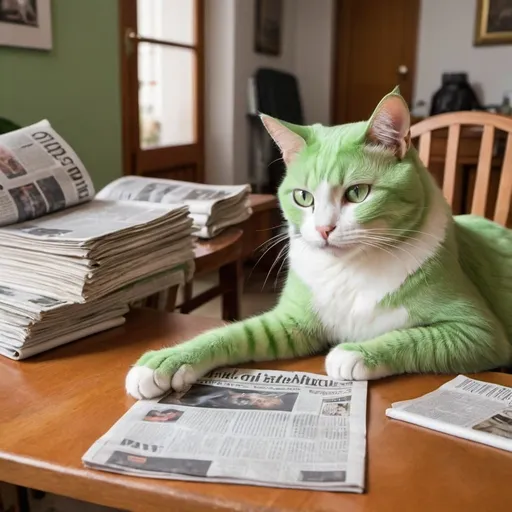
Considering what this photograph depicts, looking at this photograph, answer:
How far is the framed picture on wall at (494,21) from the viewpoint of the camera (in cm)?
410

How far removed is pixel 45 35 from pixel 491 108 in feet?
9.62

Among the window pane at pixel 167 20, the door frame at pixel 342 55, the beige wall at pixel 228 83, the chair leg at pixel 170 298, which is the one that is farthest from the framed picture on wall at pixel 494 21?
the chair leg at pixel 170 298

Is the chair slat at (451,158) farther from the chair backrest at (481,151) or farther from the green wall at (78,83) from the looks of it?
the green wall at (78,83)

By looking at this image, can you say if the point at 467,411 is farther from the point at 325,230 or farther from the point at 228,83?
the point at 228,83

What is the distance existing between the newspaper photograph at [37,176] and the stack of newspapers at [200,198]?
284 mm

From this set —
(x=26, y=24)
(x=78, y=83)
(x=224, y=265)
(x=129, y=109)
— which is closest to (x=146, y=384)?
(x=224, y=265)

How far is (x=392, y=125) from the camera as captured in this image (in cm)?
90

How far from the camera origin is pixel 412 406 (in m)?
0.80

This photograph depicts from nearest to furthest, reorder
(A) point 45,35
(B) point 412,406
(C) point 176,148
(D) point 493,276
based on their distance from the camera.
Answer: (B) point 412,406, (D) point 493,276, (A) point 45,35, (C) point 176,148

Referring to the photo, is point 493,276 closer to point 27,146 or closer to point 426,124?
point 426,124

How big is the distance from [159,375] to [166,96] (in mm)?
2662

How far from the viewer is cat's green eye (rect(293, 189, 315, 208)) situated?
960 mm

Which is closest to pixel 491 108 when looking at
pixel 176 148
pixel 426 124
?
pixel 176 148

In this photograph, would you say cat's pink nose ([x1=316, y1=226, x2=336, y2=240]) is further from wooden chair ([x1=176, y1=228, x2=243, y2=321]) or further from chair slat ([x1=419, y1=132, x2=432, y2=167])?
chair slat ([x1=419, y1=132, x2=432, y2=167])
